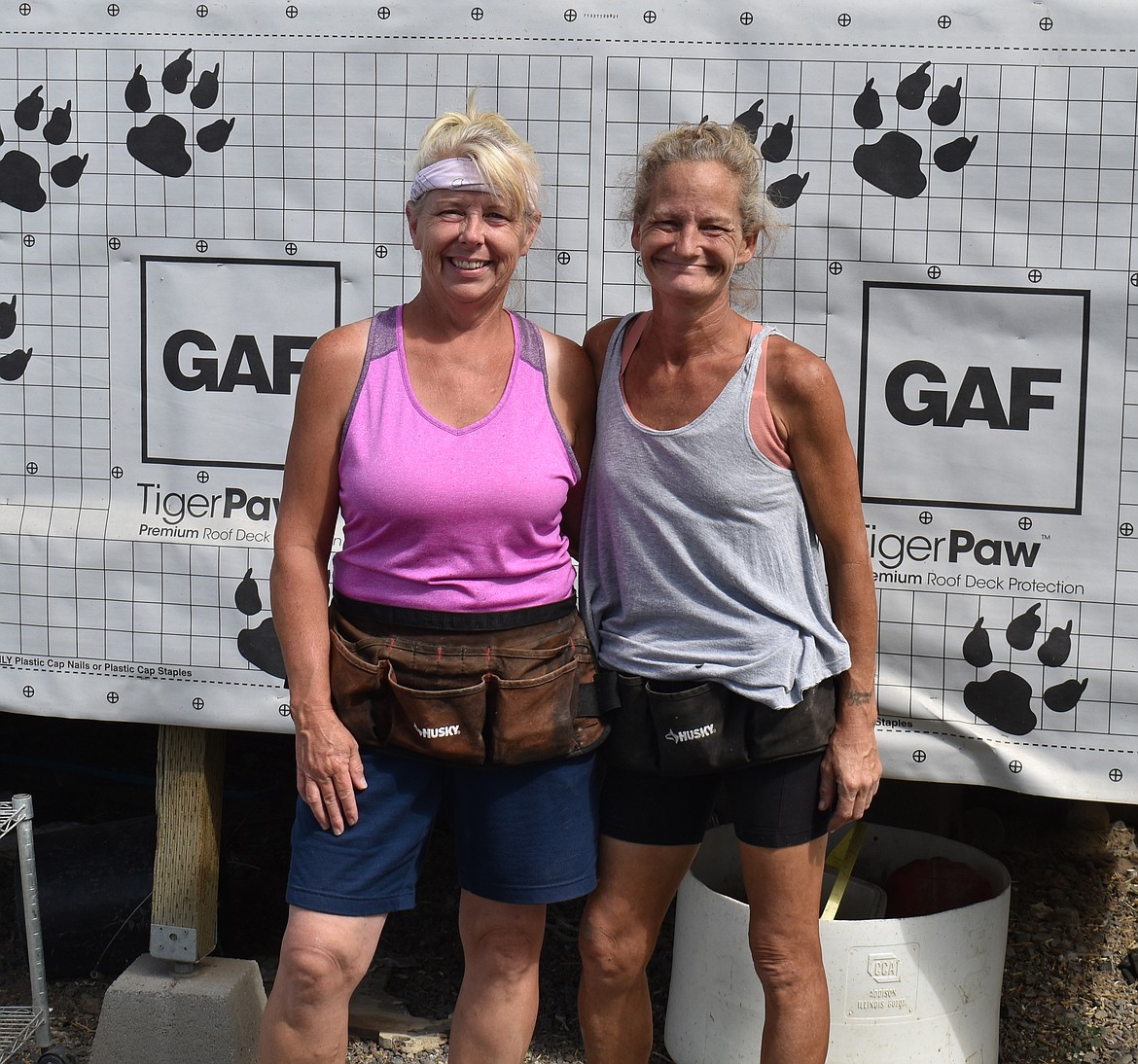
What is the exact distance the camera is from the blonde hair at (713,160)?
6.22 feet

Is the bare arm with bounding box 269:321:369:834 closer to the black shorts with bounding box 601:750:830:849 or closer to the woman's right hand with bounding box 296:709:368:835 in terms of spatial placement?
the woman's right hand with bounding box 296:709:368:835

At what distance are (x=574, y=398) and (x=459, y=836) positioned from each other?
688 mm

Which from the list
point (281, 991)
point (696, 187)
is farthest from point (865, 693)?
point (281, 991)

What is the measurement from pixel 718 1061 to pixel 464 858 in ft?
3.06

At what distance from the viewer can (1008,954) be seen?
309 centimetres

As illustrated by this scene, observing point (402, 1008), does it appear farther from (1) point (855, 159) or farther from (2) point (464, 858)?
(1) point (855, 159)

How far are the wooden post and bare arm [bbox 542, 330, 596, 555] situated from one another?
1.21 meters

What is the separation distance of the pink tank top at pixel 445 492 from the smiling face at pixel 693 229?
9.9 inches

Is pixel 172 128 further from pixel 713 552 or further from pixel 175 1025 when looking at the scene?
pixel 175 1025

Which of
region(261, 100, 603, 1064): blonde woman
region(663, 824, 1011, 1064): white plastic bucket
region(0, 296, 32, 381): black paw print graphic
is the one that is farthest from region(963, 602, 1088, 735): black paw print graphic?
region(0, 296, 32, 381): black paw print graphic

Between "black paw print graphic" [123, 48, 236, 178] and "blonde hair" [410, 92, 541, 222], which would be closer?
"blonde hair" [410, 92, 541, 222]

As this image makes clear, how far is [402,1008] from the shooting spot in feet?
9.77

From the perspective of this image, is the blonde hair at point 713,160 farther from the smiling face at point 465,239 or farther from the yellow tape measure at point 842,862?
the yellow tape measure at point 842,862

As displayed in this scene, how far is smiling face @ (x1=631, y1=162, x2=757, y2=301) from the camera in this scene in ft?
6.16
